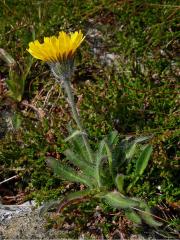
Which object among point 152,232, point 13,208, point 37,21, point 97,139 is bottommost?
point 152,232

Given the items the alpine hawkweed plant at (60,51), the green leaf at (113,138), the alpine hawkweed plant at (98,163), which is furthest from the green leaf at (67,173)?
the alpine hawkweed plant at (60,51)

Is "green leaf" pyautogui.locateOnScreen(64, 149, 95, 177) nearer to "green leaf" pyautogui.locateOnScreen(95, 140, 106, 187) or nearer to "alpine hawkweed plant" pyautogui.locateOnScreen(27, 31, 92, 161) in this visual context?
"green leaf" pyautogui.locateOnScreen(95, 140, 106, 187)

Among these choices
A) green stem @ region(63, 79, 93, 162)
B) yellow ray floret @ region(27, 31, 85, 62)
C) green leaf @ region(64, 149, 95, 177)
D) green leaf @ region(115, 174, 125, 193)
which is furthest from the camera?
green leaf @ region(64, 149, 95, 177)

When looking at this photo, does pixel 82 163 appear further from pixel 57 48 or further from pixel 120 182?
pixel 57 48

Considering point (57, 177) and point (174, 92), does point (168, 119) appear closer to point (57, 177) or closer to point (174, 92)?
point (174, 92)

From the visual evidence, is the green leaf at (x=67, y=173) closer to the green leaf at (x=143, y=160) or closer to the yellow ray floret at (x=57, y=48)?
the green leaf at (x=143, y=160)

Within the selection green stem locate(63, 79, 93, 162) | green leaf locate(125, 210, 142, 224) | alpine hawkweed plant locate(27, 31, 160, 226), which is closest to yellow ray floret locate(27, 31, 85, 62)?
alpine hawkweed plant locate(27, 31, 160, 226)

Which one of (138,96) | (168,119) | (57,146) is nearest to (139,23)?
(138,96)
